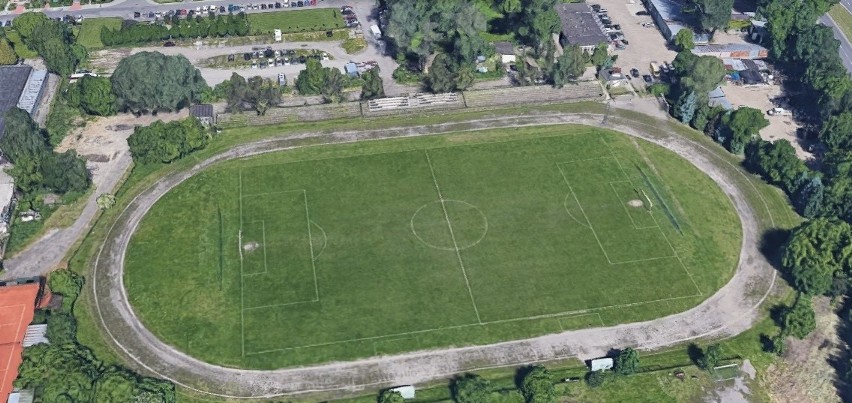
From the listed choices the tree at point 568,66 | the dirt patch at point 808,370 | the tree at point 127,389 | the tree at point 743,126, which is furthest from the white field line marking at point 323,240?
the tree at point 743,126

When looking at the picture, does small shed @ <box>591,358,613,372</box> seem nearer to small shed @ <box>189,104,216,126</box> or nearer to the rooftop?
small shed @ <box>189,104,216,126</box>

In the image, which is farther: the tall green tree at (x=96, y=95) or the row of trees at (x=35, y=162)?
the tall green tree at (x=96, y=95)

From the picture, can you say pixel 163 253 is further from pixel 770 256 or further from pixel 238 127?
pixel 770 256

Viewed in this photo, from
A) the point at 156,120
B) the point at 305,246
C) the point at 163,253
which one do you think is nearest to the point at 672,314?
the point at 305,246

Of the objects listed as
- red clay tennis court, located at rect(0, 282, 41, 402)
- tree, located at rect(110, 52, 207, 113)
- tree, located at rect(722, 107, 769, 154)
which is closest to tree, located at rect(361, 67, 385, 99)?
tree, located at rect(110, 52, 207, 113)

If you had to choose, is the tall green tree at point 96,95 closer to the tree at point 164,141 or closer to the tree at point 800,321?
the tree at point 164,141

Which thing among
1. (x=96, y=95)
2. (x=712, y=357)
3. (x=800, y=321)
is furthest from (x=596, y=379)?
(x=96, y=95)
